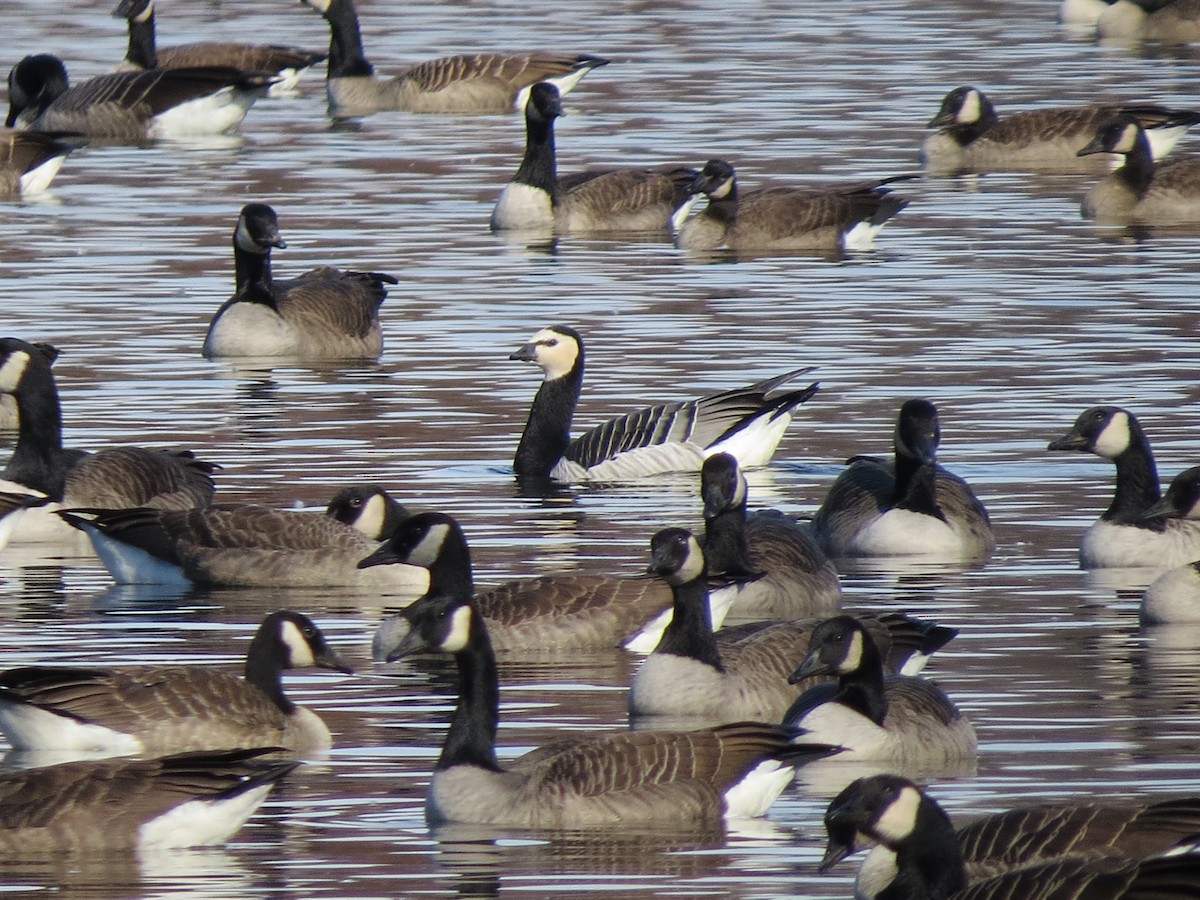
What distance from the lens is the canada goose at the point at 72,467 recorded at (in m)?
15.8

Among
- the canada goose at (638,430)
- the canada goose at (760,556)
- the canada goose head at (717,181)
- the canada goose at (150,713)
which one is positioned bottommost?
the canada goose head at (717,181)

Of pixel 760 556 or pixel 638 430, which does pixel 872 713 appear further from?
pixel 638 430

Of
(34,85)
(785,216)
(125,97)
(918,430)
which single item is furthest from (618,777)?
(34,85)

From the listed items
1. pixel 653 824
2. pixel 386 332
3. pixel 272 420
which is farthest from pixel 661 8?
pixel 653 824

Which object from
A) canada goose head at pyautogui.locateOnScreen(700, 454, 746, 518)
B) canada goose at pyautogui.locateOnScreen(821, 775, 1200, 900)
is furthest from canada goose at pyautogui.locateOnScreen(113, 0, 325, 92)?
canada goose at pyautogui.locateOnScreen(821, 775, 1200, 900)

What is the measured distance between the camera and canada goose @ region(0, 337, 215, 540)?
1584 cm

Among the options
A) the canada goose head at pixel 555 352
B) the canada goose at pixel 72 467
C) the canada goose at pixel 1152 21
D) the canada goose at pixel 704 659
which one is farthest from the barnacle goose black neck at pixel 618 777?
the canada goose at pixel 1152 21

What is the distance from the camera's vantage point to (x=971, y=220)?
95.1 ft

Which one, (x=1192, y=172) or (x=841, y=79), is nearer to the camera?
(x=1192, y=172)

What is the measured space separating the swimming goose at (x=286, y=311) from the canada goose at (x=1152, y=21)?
27.3 m

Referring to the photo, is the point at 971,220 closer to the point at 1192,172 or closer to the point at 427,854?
the point at 1192,172

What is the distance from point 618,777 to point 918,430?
545cm

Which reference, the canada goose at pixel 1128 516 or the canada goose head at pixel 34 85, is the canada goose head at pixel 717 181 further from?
the canada goose head at pixel 34 85

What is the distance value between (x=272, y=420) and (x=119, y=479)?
11.1ft
